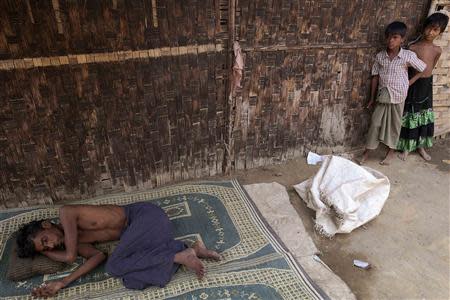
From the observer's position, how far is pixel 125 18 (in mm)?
2734

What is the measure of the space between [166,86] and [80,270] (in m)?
1.70

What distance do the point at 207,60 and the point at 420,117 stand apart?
8.94 feet

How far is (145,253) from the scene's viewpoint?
95.8 inches

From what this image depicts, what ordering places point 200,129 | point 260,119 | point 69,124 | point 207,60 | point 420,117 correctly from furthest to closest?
point 420,117 < point 260,119 < point 200,129 < point 207,60 < point 69,124

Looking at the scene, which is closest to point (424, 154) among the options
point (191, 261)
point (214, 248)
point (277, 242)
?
point (277, 242)

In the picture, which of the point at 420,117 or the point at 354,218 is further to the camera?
the point at 420,117

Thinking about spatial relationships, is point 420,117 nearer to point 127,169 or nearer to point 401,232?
point 401,232

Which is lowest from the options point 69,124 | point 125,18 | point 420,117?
point 420,117

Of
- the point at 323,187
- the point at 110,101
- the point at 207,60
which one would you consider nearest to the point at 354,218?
the point at 323,187

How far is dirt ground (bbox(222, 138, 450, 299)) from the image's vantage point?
8.38 ft


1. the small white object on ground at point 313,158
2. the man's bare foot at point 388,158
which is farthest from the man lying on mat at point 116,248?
the man's bare foot at point 388,158

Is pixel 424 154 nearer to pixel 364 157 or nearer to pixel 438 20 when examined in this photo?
pixel 364 157

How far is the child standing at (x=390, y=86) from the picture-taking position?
142 inches

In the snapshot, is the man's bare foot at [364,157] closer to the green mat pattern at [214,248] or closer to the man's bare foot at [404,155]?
the man's bare foot at [404,155]
